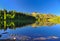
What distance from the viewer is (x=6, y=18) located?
41344 mm

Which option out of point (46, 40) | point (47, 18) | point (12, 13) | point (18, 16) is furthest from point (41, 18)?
point (46, 40)

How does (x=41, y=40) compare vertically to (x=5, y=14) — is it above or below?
below

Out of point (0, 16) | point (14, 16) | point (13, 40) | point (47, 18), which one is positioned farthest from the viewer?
point (47, 18)

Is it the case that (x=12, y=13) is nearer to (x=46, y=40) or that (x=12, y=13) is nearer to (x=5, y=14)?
(x=5, y=14)

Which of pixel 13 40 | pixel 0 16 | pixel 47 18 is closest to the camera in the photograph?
pixel 13 40

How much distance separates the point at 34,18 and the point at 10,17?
41.5 feet

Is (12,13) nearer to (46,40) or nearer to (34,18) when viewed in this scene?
(34,18)

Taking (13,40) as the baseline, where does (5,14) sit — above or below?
above

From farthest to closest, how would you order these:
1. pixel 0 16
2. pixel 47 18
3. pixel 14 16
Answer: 1. pixel 47 18
2. pixel 14 16
3. pixel 0 16

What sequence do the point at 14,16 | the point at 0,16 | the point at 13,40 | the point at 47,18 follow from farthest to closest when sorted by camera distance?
the point at 47,18 → the point at 14,16 → the point at 0,16 → the point at 13,40

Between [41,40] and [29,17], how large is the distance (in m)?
41.2

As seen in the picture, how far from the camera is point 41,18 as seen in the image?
172 ft

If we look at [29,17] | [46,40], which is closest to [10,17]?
[29,17]

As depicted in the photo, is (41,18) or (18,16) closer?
(18,16)
